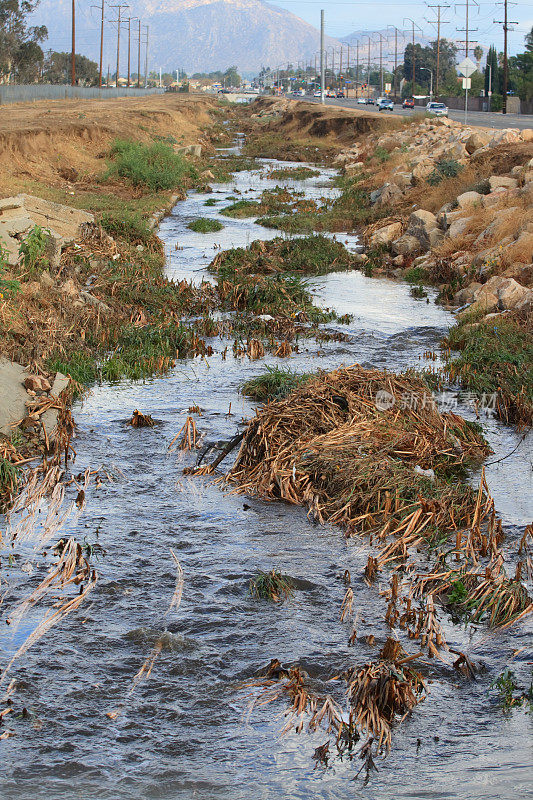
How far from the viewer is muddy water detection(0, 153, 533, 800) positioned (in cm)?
429

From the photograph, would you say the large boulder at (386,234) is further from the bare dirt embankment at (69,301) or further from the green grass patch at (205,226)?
the bare dirt embankment at (69,301)

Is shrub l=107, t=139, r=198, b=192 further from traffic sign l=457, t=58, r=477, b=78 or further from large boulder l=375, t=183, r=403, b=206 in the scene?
traffic sign l=457, t=58, r=477, b=78

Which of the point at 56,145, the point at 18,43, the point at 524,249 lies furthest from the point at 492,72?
the point at 524,249

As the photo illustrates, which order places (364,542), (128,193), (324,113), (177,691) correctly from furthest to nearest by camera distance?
1. (324,113)
2. (128,193)
3. (364,542)
4. (177,691)

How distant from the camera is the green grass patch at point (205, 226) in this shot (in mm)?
22594

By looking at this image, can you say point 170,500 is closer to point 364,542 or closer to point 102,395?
point 364,542

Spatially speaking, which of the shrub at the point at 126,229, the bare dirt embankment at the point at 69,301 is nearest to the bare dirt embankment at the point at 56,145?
the bare dirt embankment at the point at 69,301

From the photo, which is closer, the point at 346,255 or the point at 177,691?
the point at 177,691

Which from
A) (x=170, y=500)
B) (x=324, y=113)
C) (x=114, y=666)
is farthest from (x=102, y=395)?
(x=324, y=113)

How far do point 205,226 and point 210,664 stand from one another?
735 inches

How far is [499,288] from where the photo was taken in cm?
1391

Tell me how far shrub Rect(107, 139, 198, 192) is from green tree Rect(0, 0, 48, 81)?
51.9m

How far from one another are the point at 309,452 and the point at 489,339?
4.89 meters

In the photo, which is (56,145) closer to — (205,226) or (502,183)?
(205,226)
